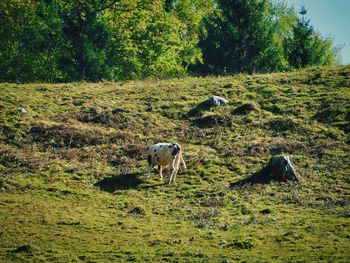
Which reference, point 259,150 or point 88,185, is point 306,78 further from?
point 88,185

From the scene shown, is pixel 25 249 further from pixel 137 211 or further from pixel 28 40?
pixel 28 40

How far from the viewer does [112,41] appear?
6775 centimetres

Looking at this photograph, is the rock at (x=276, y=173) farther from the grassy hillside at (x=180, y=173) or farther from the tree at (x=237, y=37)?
the tree at (x=237, y=37)

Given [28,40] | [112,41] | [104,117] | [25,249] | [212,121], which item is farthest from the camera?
→ [112,41]

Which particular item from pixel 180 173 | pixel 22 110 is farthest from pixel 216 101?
pixel 22 110

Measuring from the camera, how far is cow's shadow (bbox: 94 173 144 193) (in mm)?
30406

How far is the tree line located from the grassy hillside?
40.2ft

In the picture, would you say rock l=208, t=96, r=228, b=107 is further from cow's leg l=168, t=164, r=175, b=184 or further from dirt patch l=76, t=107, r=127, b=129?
cow's leg l=168, t=164, r=175, b=184

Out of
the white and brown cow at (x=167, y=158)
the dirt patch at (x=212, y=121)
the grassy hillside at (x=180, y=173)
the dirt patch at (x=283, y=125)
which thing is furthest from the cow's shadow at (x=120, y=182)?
the dirt patch at (x=283, y=125)

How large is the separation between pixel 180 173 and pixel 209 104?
1205 cm

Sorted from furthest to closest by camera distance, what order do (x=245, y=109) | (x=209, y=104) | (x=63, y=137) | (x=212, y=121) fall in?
(x=209, y=104), (x=245, y=109), (x=212, y=121), (x=63, y=137)

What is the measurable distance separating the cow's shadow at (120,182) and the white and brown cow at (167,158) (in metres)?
0.91

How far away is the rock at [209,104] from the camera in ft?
140

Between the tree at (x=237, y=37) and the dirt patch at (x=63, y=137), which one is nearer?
the dirt patch at (x=63, y=137)
